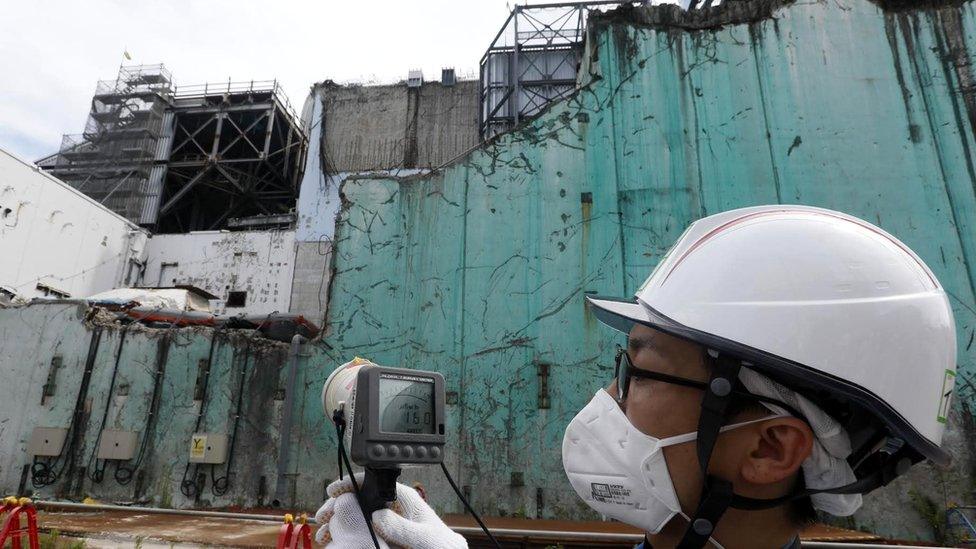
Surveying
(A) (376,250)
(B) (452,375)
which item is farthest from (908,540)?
(A) (376,250)

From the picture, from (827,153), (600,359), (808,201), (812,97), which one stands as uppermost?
(812,97)

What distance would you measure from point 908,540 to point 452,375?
22.0 feet

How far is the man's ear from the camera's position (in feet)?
4.26

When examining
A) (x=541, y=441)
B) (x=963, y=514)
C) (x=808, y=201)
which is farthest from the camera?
(x=808, y=201)

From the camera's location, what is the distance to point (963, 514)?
6.57 metres

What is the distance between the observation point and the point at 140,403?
346 inches

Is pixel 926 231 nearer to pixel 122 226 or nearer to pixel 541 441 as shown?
pixel 541 441

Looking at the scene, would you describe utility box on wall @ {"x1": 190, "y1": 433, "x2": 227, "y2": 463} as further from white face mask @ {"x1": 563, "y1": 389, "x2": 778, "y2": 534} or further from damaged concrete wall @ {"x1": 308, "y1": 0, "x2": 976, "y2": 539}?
white face mask @ {"x1": 563, "y1": 389, "x2": 778, "y2": 534}

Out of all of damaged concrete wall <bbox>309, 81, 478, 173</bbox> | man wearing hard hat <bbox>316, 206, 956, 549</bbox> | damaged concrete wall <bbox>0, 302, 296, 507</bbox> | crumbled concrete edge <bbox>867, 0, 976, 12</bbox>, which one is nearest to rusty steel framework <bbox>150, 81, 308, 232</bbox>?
damaged concrete wall <bbox>309, 81, 478, 173</bbox>

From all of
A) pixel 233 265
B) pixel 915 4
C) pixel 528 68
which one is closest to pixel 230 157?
pixel 233 265

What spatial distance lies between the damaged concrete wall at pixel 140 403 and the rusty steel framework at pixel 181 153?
2057 centimetres

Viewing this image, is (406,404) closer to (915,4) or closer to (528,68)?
(915,4)

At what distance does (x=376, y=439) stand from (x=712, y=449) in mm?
1155

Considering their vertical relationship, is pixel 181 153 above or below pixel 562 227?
above
